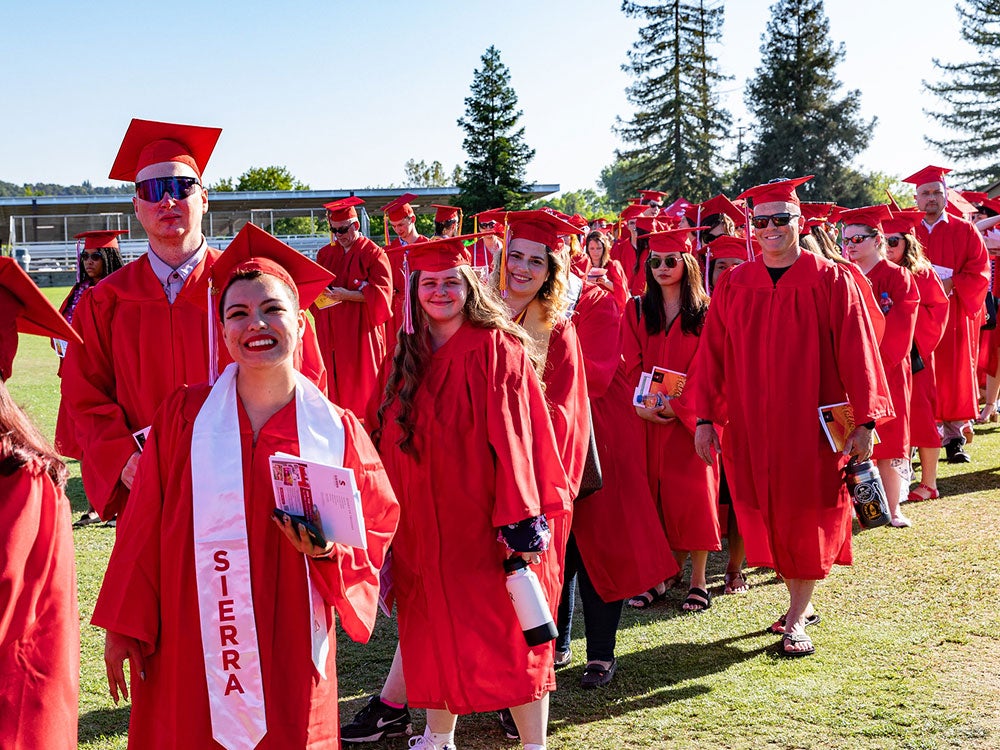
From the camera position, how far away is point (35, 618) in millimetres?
2574

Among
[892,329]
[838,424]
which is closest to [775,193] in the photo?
[838,424]

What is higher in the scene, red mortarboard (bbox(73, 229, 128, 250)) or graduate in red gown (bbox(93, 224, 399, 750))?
red mortarboard (bbox(73, 229, 128, 250))

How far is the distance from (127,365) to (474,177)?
148 feet

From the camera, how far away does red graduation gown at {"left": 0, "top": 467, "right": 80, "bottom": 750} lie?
2.50 m

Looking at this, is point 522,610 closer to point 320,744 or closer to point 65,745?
point 320,744

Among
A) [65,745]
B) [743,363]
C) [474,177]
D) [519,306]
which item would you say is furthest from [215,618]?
[474,177]

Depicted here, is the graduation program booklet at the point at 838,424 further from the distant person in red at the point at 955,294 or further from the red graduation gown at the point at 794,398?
the distant person in red at the point at 955,294

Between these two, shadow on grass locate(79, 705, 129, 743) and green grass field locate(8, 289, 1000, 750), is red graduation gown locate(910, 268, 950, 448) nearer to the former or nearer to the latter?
green grass field locate(8, 289, 1000, 750)

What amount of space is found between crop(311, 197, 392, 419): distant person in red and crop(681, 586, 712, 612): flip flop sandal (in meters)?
4.42

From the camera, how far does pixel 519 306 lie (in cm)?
484

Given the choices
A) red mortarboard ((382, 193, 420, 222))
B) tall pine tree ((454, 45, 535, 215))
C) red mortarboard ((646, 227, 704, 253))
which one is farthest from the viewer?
tall pine tree ((454, 45, 535, 215))

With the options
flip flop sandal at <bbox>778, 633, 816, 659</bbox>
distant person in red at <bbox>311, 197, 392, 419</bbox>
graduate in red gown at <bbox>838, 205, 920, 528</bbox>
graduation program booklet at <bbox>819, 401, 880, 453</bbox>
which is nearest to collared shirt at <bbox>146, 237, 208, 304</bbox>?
graduation program booklet at <bbox>819, 401, 880, 453</bbox>

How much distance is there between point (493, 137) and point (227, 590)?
47158 millimetres

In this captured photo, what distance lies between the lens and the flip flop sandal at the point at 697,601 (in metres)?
6.27
